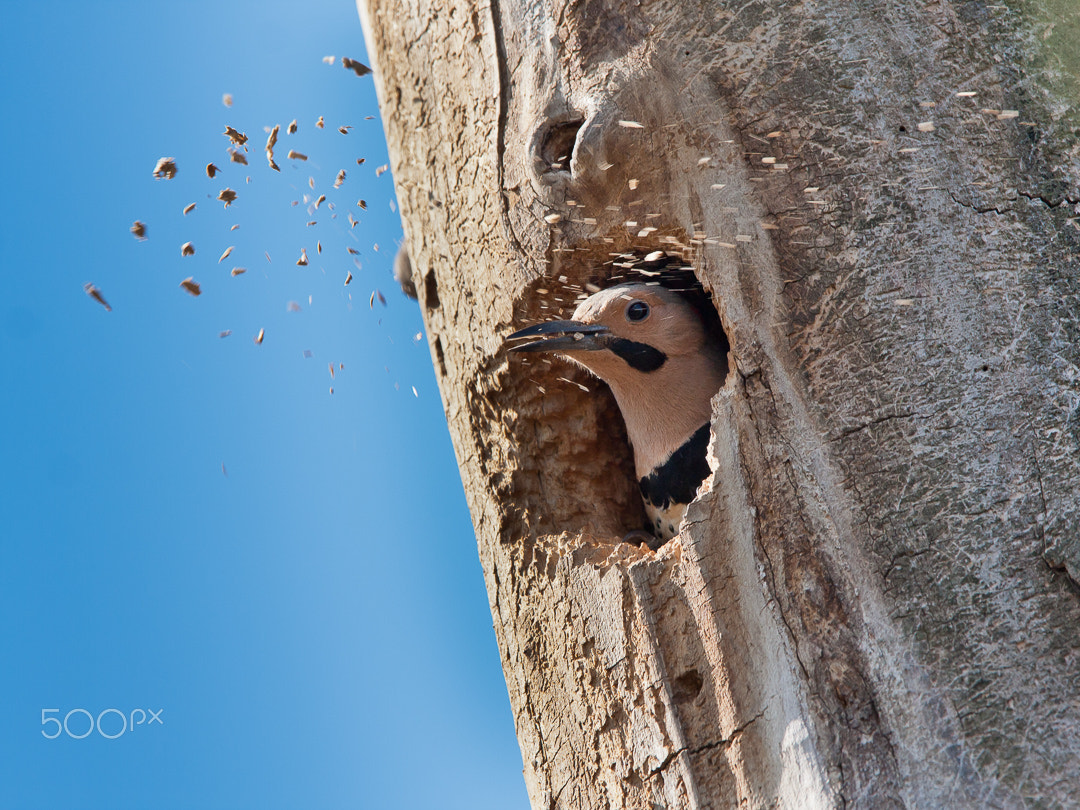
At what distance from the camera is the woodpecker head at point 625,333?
282cm

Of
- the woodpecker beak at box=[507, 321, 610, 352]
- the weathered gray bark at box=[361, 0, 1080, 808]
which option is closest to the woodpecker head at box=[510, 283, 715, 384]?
the woodpecker beak at box=[507, 321, 610, 352]

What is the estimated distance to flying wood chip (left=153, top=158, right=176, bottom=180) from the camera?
10.4 feet

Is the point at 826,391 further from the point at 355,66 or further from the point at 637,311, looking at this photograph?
the point at 355,66

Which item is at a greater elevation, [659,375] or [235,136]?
[235,136]

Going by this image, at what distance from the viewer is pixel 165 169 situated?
3.17 metres

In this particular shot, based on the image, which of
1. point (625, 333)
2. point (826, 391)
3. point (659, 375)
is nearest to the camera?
point (826, 391)

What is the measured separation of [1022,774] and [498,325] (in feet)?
5.54

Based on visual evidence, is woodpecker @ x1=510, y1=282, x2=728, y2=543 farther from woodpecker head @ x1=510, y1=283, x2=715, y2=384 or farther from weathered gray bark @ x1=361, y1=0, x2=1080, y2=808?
weathered gray bark @ x1=361, y1=0, x2=1080, y2=808

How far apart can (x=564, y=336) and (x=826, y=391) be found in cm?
94

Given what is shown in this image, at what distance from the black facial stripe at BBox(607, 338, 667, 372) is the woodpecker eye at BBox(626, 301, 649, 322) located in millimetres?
73

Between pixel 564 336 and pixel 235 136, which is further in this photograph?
pixel 235 136

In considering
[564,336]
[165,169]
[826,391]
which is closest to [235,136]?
[165,169]

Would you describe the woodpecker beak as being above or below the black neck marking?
above

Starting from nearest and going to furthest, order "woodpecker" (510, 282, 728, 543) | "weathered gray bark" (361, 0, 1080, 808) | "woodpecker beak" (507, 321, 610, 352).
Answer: "weathered gray bark" (361, 0, 1080, 808), "woodpecker beak" (507, 321, 610, 352), "woodpecker" (510, 282, 728, 543)
